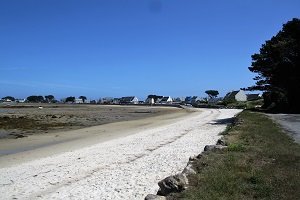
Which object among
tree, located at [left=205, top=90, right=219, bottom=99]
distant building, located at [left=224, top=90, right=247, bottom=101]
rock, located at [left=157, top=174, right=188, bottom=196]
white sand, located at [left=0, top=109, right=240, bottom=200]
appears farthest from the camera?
tree, located at [left=205, top=90, right=219, bottom=99]

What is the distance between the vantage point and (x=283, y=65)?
45156 millimetres

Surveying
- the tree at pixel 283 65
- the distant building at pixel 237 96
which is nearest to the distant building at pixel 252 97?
the distant building at pixel 237 96

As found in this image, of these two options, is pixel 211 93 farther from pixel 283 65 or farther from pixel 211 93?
pixel 283 65

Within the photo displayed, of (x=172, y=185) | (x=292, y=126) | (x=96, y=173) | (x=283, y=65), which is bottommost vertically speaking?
(x=96, y=173)

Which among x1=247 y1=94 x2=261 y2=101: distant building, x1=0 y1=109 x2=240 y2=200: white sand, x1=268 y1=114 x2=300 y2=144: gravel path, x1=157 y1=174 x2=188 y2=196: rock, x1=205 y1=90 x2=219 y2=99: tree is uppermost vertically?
x1=205 y1=90 x2=219 y2=99: tree

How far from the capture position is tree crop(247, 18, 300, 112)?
148 ft

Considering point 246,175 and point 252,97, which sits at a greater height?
point 252,97

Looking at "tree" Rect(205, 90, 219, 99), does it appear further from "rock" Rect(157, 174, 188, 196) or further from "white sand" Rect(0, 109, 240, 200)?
"rock" Rect(157, 174, 188, 196)

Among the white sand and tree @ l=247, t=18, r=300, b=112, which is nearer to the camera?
the white sand

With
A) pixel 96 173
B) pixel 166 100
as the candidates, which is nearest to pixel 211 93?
pixel 166 100

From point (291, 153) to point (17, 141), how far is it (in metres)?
17.7

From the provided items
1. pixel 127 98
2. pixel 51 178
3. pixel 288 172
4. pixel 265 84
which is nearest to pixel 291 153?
pixel 288 172

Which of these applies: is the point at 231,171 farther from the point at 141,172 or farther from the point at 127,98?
the point at 127,98

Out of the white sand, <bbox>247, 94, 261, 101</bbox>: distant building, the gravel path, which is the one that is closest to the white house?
<bbox>247, 94, 261, 101</bbox>: distant building
